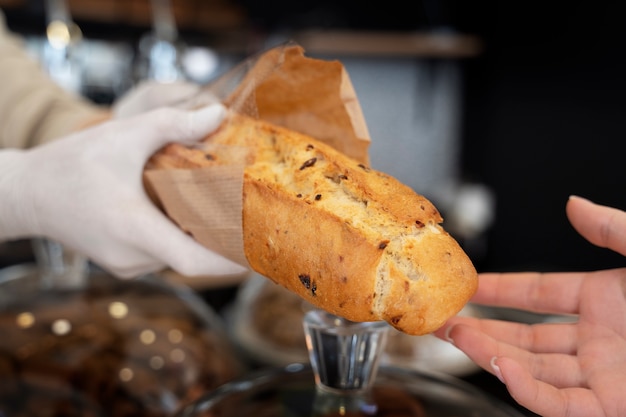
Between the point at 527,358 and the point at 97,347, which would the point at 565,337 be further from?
the point at 97,347

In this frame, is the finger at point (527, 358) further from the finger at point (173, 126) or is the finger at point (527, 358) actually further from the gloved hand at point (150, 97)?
the gloved hand at point (150, 97)

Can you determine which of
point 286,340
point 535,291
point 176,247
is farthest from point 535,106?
point 176,247

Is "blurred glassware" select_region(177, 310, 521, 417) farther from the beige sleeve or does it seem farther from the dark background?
the dark background

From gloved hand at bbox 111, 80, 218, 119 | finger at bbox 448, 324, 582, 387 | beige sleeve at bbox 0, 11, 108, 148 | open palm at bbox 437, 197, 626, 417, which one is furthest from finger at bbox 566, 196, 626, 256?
beige sleeve at bbox 0, 11, 108, 148

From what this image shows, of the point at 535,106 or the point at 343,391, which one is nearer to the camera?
the point at 343,391

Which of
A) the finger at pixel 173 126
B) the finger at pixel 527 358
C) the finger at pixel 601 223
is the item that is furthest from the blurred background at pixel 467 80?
the finger at pixel 527 358

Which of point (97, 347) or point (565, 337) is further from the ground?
point (565, 337)
